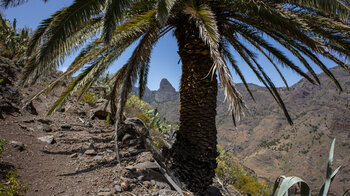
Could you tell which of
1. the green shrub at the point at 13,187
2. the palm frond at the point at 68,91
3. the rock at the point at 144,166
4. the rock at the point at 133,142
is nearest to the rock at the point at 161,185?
the rock at the point at 144,166

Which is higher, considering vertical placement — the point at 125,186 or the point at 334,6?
the point at 334,6

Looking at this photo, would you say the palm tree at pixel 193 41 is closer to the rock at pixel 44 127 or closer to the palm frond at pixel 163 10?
the palm frond at pixel 163 10

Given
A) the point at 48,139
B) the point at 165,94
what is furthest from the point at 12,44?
the point at 165,94

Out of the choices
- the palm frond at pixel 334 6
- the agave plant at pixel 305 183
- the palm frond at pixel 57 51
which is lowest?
the agave plant at pixel 305 183

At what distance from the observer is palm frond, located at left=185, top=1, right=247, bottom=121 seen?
2904 mm

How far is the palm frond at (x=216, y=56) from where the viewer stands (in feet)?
9.53

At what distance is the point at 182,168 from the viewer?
14.1 feet

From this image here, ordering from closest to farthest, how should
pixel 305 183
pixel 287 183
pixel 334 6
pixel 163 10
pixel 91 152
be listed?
pixel 287 183, pixel 305 183, pixel 163 10, pixel 334 6, pixel 91 152

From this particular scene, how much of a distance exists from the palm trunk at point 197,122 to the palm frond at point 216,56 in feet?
2.06

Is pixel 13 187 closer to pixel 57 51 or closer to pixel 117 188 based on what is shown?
pixel 117 188

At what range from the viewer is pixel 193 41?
428cm

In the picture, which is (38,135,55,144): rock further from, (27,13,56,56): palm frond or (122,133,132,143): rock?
(27,13,56,56): palm frond

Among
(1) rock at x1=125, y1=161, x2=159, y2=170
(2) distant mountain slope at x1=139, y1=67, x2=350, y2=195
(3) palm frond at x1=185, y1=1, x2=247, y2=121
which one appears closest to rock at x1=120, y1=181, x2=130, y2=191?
(1) rock at x1=125, y1=161, x2=159, y2=170

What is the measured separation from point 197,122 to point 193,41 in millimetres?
1695
